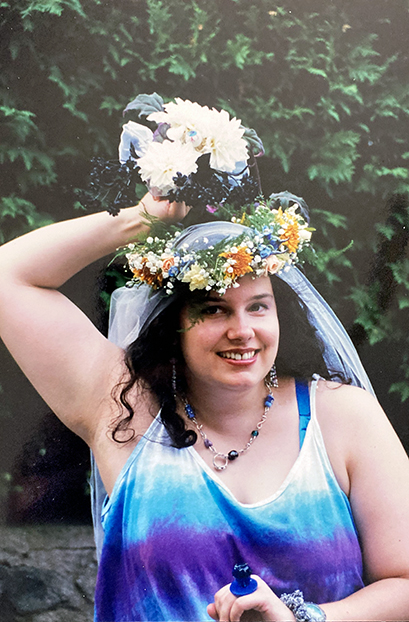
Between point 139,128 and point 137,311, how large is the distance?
2.70ft

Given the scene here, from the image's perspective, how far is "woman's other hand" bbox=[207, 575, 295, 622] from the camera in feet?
7.83

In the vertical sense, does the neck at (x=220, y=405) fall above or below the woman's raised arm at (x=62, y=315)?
below

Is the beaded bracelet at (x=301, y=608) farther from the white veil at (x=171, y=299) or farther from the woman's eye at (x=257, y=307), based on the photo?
the woman's eye at (x=257, y=307)

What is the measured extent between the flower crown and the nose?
0.45ft

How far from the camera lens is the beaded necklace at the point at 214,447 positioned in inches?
99.6

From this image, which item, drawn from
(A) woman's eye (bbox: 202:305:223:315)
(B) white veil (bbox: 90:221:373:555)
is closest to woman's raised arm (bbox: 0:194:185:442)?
(B) white veil (bbox: 90:221:373:555)

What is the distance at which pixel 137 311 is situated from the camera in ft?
8.43

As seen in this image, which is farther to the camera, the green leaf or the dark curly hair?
the green leaf

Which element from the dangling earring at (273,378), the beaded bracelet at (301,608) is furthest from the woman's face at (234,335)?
the beaded bracelet at (301,608)

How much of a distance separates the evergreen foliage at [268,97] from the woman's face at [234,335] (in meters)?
0.40

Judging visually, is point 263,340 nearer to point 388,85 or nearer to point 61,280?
point 61,280

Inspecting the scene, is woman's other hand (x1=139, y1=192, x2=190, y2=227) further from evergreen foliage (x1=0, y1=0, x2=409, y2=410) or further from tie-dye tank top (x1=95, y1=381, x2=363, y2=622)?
tie-dye tank top (x1=95, y1=381, x2=363, y2=622)

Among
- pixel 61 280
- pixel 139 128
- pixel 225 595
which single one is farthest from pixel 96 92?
pixel 225 595

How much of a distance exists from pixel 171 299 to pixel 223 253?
309mm
